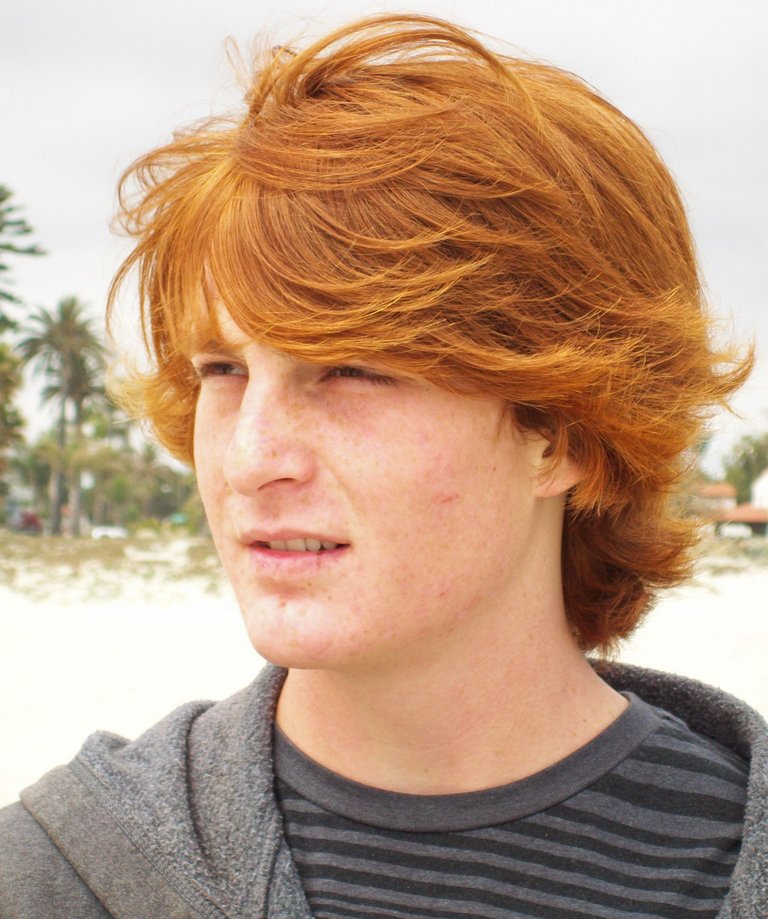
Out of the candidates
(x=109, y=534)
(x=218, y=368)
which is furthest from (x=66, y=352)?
(x=218, y=368)

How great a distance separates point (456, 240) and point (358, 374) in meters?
0.28

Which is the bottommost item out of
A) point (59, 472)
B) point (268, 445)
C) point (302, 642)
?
point (59, 472)

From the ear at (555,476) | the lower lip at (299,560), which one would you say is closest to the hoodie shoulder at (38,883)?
the lower lip at (299,560)

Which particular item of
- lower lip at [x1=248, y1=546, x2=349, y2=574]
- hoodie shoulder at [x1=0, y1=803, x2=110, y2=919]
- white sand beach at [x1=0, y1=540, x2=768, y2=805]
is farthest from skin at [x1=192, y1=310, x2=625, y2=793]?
white sand beach at [x1=0, y1=540, x2=768, y2=805]

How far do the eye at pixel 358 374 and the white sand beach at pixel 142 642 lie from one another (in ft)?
17.8

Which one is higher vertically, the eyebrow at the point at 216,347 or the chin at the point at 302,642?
the eyebrow at the point at 216,347

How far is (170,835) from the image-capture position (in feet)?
6.08

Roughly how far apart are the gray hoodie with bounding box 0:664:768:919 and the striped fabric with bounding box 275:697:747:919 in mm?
66

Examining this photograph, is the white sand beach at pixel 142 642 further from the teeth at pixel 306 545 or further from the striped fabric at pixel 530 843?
Result: the teeth at pixel 306 545

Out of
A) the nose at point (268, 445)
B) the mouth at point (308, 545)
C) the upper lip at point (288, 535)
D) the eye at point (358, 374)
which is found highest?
the eye at point (358, 374)

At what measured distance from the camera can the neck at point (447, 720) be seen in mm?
1879

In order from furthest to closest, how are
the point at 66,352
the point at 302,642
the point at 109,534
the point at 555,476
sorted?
the point at 66,352 → the point at 109,534 → the point at 555,476 → the point at 302,642

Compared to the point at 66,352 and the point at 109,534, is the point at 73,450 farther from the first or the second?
the point at 109,534

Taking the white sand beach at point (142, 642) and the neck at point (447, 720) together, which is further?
the white sand beach at point (142, 642)
